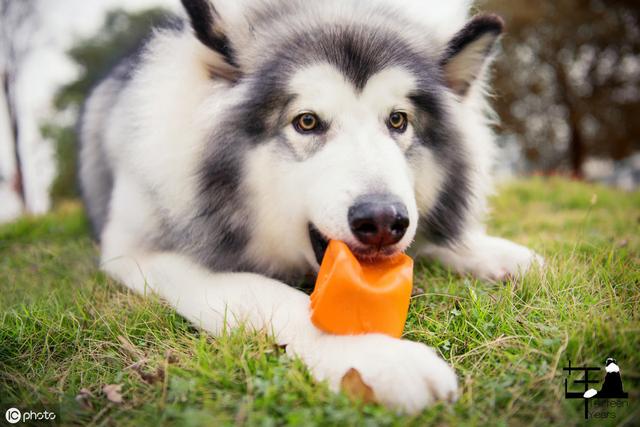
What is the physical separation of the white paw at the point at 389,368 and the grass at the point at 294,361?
0.18 feet

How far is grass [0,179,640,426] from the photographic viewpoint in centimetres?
146

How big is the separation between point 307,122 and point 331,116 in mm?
108

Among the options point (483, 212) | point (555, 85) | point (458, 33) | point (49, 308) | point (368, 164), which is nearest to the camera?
point (368, 164)

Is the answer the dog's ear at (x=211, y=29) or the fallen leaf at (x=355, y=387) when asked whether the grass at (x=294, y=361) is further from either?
the dog's ear at (x=211, y=29)

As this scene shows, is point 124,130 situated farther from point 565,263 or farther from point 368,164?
point 565,263

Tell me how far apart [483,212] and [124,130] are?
2.29m

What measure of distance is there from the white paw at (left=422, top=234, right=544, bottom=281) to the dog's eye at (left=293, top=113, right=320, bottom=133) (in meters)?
1.06

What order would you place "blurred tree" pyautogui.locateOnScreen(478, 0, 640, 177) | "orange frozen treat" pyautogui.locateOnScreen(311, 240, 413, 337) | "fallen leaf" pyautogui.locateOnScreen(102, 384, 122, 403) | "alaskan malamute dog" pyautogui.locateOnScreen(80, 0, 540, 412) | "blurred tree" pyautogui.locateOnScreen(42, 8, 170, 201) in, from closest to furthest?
1. "fallen leaf" pyautogui.locateOnScreen(102, 384, 122, 403)
2. "orange frozen treat" pyautogui.locateOnScreen(311, 240, 413, 337)
3. "alaskan malamute dog" pyautogui.locateOnScreen(80, 0, 540, 412)
4. "blurred tree" pyautogui.locateOnScreen(42, 8, 170, 201)
5. "blurred tree" pyautogui.locateOnScreen(478, 0, 640, 177)

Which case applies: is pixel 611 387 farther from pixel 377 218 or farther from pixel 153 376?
pixel 153 376

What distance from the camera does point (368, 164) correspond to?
187cm

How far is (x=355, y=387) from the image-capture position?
150cm

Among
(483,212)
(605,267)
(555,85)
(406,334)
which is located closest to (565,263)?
(605,267)
